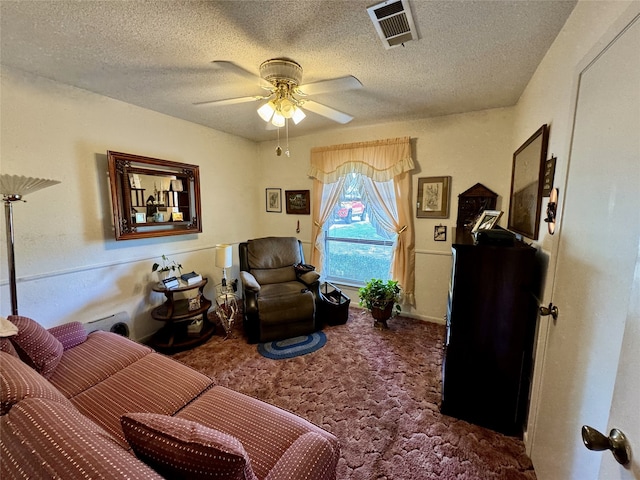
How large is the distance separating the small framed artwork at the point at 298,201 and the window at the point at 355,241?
42cm

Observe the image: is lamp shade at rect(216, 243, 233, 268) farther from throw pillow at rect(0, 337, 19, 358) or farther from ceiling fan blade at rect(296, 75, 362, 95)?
ceiling fan blade at rect(296, 75, 362, 95)

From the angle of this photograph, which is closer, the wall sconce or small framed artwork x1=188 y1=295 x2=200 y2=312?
the wall sconce

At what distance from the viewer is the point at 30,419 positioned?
776 millimetres

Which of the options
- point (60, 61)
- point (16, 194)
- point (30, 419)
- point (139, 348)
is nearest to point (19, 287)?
point (16, 194)

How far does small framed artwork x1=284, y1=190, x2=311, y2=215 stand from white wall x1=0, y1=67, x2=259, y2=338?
4.38ft

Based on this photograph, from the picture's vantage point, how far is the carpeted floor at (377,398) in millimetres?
1470

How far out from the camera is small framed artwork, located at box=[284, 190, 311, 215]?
12.7 ft

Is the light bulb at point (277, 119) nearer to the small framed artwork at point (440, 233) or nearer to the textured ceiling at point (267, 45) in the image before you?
the textured ceiling at point (267, 45)

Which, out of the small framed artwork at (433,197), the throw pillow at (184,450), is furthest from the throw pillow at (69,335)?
the small framed artwork at (433,197)

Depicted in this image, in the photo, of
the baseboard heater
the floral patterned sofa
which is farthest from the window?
the floral patterned sofa

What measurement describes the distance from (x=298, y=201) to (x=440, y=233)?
6.56 ft

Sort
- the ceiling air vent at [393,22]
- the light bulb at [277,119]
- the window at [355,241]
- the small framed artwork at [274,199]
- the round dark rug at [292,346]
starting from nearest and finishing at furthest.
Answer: the ceiling air vent at [393,22]
the light bulb at [277,119]
the round dark rug at [292,346]
the window at [355,241]
the small framed artwork at [274,199]

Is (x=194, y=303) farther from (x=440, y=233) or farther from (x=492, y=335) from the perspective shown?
(x=440, y=233)

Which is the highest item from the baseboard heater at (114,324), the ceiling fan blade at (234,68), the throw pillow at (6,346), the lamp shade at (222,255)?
the ceiling fan blade at (234,68)
